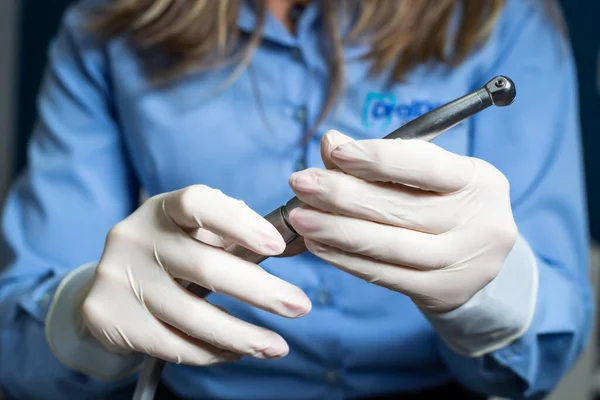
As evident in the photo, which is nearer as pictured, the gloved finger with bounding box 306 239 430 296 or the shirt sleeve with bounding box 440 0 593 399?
the gloved finger with bounding box 306 239 430 296

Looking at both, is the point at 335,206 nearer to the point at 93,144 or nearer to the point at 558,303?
the point at 558,303

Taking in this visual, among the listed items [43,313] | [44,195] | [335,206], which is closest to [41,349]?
[43,313]

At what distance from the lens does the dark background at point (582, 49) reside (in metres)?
1.07

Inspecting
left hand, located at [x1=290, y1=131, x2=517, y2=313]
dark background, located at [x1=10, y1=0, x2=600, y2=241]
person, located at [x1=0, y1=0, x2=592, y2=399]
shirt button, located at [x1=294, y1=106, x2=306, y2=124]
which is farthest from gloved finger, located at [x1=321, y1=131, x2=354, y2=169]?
dark background, located at [x1=10, y1=0, x2=600, y2=241]

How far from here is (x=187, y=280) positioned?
0.41 meters

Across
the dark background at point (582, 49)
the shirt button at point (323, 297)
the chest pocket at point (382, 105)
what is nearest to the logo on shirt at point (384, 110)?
the chest pocket at point (382, 105)

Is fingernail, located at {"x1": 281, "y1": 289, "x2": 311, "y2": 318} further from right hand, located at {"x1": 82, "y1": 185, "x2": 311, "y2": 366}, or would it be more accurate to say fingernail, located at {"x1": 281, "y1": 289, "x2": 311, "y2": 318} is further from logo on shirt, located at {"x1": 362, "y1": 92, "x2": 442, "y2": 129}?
logo on shirt, located at {"x1": 362, "y1": 92, "x2": 442, "y2": 129}

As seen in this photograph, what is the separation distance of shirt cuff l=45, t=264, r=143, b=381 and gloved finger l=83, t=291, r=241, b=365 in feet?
0.16

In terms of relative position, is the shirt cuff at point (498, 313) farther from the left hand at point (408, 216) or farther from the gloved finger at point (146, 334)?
the gloved finger at point (146, 334)

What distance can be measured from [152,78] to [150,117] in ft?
0.14

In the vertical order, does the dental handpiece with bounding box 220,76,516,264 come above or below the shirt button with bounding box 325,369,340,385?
above

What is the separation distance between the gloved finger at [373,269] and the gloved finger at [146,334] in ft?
0.34

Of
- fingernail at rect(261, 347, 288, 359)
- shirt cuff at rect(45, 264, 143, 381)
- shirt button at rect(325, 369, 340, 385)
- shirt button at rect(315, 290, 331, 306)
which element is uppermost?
fingernail at rect(261, 347, 288, 359)

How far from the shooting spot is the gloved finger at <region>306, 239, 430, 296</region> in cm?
39
